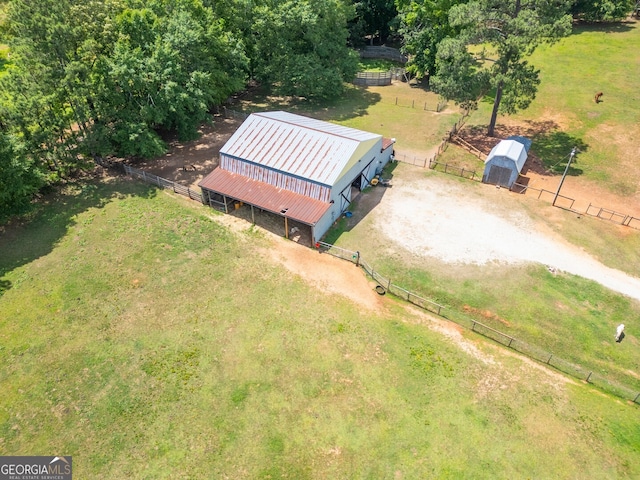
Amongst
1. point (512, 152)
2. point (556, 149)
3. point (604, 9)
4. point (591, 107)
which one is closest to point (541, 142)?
point (556, 149)

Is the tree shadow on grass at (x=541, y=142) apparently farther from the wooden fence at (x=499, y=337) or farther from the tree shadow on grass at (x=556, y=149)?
the wooden fence at (x=499, y=337)

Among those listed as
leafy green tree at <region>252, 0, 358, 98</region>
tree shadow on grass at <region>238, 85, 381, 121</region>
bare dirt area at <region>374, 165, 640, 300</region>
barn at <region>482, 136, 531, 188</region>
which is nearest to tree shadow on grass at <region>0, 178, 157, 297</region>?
tree shadow on grass at <region>238, 85, 381, 121</region>

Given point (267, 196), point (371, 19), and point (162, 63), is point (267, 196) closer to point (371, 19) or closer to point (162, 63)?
point (162, 63)

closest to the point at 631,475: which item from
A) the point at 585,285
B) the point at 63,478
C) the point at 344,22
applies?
the point at 585,285

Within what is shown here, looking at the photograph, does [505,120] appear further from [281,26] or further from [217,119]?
[217,119]

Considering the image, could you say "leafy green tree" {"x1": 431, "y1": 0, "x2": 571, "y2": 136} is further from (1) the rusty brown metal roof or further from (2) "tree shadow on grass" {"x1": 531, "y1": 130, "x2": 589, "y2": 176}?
(1) the rusty brown metal roof

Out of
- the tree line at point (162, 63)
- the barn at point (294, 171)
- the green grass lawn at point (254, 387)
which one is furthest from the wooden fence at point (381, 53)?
the green grass lawn at point (254, 387)
